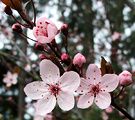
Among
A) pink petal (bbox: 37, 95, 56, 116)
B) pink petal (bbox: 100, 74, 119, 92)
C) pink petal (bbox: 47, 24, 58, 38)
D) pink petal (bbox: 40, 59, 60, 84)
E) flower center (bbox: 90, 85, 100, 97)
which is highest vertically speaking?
pink petal (bbox: 47, 24, 58, 38)

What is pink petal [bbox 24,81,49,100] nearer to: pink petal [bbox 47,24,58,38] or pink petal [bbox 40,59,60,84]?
pink petal [bbox 40,59,60,84]

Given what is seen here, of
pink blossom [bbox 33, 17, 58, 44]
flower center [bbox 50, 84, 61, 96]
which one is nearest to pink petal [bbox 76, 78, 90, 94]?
flower center [bbox 50, 84, 61, 96]

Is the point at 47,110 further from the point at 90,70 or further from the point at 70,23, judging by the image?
the point at 70,23

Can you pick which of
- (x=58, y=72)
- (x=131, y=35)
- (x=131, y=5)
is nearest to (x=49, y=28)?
(x=58, y=72)

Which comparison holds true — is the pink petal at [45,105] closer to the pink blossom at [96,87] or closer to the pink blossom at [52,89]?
the pink blossom at [52,89]

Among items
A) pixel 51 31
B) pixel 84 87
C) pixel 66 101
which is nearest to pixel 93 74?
pixel 84 87

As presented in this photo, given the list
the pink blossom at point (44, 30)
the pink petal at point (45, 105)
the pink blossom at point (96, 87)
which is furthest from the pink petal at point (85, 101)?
the pink blossom at point (44, 30)
